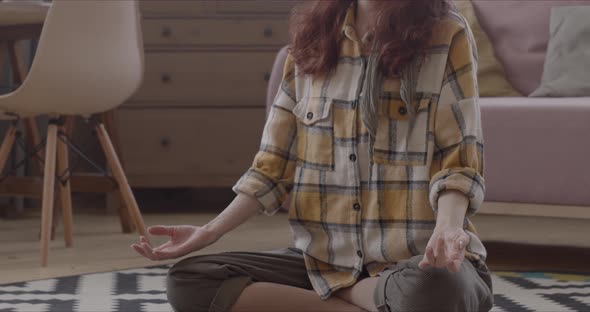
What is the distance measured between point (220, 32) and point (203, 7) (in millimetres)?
107

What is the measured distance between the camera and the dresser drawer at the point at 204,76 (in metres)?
3.83

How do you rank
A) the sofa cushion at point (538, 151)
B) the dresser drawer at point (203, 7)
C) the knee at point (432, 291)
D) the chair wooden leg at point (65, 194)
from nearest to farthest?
the knee at point (432, 291)
the sofa cushion at point (538, 151)
the chair wooden leg at point (65, 194)
the dresser drawer at point (203, 7)

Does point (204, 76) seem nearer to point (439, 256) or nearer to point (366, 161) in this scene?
point (366, 161)

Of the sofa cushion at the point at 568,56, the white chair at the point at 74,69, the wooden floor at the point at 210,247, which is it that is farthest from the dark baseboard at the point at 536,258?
the white chair at the point at 74,69

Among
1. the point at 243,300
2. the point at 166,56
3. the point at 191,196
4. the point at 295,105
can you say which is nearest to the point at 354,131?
the point at 295,105

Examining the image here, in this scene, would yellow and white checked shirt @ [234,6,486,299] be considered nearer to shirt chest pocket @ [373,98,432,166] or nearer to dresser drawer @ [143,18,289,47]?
shirt chest pocket @ [373,98,432,166]

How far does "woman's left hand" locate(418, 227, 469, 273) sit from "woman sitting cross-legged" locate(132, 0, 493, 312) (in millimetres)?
98

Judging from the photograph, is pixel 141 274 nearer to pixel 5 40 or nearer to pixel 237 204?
pixel 237 204

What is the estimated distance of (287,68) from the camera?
1.55 metres

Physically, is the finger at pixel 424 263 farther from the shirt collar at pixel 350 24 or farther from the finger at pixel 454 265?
the shirt collar at pixel 350 24

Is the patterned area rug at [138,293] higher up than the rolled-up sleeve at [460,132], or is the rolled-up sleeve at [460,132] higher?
the rolled-up sleeve at [460,132]

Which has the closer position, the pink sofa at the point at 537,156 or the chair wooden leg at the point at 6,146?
the pink sofa at the point at 537,156

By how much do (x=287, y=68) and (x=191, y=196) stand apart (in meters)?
2.95

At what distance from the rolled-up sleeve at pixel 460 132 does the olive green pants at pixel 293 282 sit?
96mm
